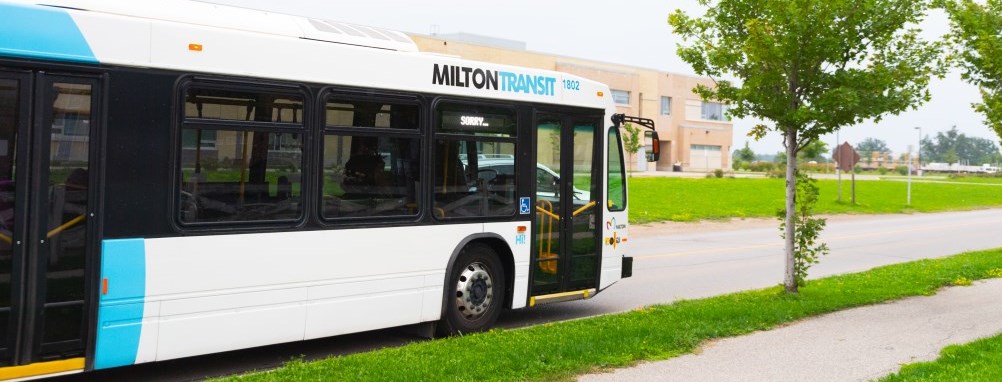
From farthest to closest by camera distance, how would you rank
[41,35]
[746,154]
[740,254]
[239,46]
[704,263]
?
[746,154] → [740,254] → [704,263] → [239,46] → [41,35]

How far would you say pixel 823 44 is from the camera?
36.3 ft

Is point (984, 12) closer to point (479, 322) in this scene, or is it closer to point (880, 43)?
point (880, 43)

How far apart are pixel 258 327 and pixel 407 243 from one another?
1644 mm

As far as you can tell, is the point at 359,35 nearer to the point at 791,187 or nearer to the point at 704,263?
the point at 791,187

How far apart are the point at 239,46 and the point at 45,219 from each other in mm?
1975

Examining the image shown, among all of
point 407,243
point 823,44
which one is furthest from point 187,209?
point 823,44

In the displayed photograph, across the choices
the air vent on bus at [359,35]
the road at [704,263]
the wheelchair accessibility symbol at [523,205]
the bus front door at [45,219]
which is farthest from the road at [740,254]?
the bus front door at [45,219]

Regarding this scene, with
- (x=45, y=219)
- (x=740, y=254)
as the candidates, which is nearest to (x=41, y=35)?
(x=45, y=219)

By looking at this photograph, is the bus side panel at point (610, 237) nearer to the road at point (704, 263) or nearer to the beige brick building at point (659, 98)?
the road at point (704, 263)

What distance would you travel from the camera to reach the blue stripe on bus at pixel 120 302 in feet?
22.6

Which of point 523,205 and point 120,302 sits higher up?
point 523,205

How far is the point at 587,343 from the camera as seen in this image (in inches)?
336

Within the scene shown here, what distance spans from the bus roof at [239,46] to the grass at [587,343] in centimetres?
234

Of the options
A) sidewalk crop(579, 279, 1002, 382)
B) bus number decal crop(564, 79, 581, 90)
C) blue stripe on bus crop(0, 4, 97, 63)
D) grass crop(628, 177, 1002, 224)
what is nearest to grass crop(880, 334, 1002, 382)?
sidewalk crop(579, 279, 1002, 382)
